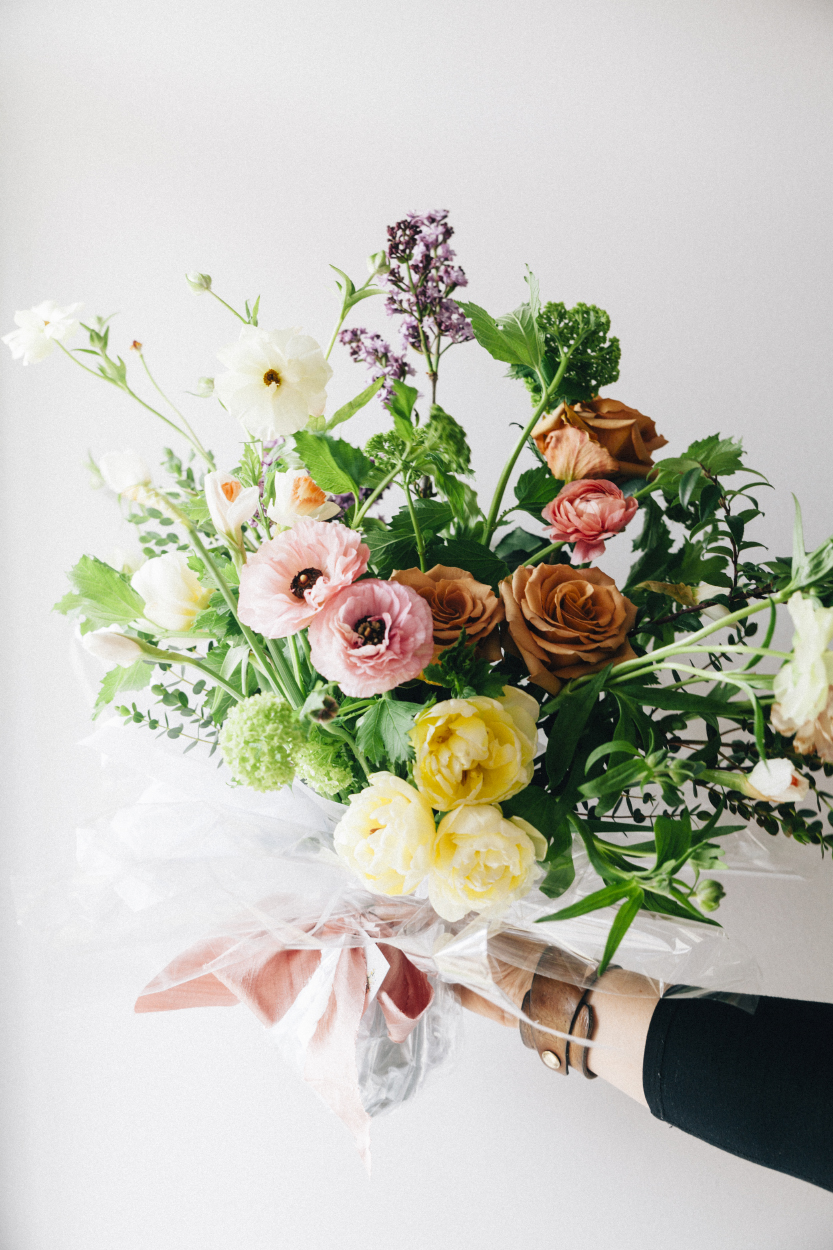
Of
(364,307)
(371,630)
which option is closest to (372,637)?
(371,630)

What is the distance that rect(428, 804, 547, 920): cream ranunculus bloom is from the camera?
1.73 feet

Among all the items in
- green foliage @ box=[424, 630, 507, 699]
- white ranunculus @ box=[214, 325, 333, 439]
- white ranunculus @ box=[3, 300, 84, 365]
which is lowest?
green foliage @ box=[424, 630, 507, 699]

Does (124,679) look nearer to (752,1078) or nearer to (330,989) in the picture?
(330,989)

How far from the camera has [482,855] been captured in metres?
0.53

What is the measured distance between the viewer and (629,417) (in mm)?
662

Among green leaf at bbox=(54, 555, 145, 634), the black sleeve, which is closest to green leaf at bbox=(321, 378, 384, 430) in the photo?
green leaf at bbox=(54, 555, 145, 634)

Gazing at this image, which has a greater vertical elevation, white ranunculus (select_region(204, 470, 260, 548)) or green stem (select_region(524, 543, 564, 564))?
white ranunculus (select_region(204, 470, 260, 548))


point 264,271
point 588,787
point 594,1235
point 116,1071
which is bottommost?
point 594,1235

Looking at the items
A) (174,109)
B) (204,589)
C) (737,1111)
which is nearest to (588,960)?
(737,1111)

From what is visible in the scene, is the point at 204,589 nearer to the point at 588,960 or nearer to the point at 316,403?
the point at 316,403

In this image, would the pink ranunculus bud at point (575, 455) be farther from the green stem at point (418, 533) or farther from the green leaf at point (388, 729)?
the green leaf at point (388, 729)

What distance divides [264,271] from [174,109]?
24 cm

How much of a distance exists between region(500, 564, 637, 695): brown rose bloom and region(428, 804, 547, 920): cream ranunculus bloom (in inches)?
4.3

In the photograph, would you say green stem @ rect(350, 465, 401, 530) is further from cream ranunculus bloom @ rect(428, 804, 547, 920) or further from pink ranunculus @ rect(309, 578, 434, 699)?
cream ranunculus bloom @ rect(428, 804, 547, 920)
